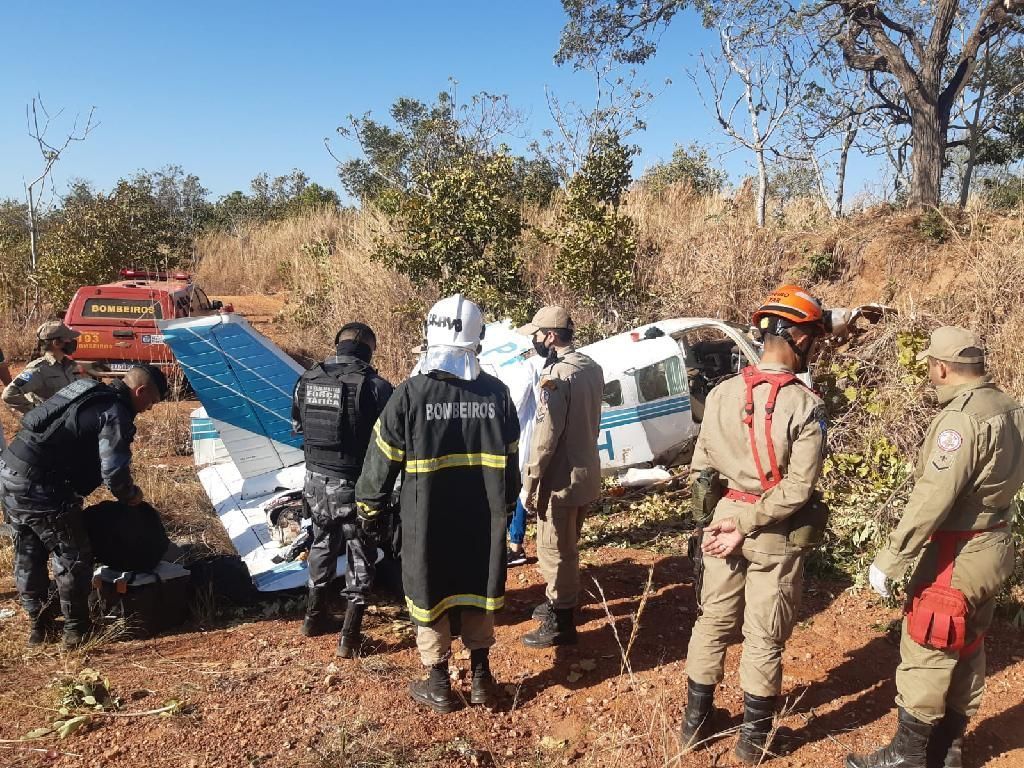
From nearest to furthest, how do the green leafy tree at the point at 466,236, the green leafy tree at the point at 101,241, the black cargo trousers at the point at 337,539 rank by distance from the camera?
the black cargo trousers at the point at 337,539 < the green leafy tree at the point at 466,236 < the green leafy tree at the point at 101,241

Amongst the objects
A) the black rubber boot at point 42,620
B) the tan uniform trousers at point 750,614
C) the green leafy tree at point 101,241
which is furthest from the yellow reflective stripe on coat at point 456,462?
the green leafy tree at point 101,241

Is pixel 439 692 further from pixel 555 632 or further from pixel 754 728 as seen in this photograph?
pixel 754 728

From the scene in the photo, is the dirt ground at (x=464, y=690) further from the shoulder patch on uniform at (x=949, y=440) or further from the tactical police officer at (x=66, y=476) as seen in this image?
the shoulder patch on uniform at (x=949, y=440)

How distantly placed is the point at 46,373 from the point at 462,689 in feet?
13.4

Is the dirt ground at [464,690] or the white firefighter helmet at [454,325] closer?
the dirt ground at [464,690]

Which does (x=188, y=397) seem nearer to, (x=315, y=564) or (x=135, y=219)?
(x=135, y=219)

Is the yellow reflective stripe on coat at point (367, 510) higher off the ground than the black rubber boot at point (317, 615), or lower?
higher

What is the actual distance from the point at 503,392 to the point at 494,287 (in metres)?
7.18

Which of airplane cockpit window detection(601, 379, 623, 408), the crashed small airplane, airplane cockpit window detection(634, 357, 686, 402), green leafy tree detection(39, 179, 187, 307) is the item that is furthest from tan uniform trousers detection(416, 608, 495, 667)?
green leafy tree detection(39, 179, 187, 307)

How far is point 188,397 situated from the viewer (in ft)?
36.5

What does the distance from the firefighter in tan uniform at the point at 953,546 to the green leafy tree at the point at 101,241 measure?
14734 millimetres

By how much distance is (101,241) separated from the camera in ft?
48.0

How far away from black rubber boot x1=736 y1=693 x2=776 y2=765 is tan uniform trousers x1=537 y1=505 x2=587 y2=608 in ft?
4.04

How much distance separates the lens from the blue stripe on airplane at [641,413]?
6484mm
